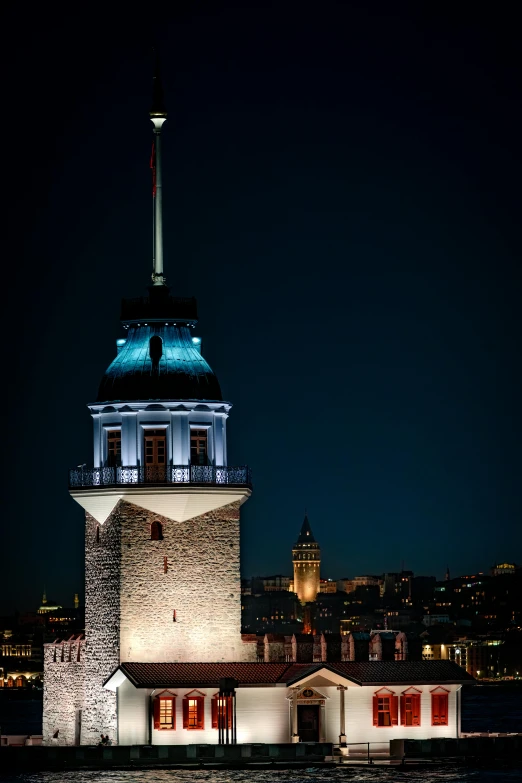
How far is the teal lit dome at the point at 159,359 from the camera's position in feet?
263

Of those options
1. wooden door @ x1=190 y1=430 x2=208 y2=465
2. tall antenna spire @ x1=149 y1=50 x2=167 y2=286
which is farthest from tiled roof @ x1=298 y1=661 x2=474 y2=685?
tall antenna spire @ x1=149 y1=50 x2=167 y2=286

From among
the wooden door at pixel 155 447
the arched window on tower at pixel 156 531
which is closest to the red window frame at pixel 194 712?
the arched window on tower at pixel 156 531

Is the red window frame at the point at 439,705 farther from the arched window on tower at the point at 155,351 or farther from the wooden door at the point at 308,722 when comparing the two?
the arched window on tower at the point at 155,351

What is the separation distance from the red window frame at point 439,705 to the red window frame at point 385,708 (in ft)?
4.19

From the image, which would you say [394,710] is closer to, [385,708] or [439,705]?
[385,708]

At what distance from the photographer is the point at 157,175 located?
3312 inches

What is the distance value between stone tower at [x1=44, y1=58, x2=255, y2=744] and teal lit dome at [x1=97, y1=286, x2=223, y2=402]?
0.11 ft

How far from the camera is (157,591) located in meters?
78.7

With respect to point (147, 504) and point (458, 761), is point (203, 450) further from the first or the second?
point (458, 761)

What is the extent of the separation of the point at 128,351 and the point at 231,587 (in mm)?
8783

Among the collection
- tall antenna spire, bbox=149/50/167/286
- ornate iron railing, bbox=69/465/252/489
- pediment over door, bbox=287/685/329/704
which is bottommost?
pediment over door, bbox=287/685/329/704

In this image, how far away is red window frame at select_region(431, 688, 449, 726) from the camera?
7756cm

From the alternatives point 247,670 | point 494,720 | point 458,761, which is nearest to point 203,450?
point 247,670

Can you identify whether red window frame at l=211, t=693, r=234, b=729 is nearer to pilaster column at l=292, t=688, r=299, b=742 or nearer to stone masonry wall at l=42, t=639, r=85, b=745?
pilaster column at l=292, t=688, r=299, b=742
